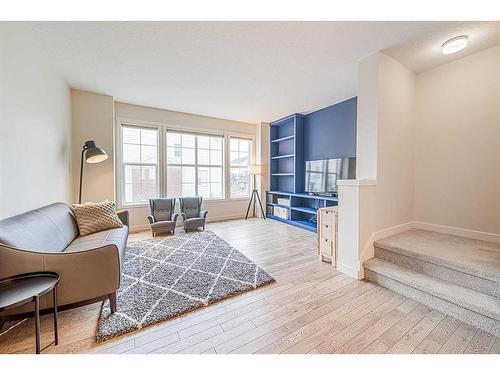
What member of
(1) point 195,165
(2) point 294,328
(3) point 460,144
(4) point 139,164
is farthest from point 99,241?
(3) point 460,144

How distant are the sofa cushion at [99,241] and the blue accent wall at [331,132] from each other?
3840mm

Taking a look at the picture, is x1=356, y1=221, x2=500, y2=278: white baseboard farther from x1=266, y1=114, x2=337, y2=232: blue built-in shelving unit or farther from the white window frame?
the white window frame

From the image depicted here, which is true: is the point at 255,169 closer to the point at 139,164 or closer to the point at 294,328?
the point at 139,164

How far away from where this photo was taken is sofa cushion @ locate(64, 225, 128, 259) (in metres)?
1.96

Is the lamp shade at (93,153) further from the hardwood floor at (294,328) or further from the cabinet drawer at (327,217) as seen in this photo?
the cabinet drawer at (327,217)

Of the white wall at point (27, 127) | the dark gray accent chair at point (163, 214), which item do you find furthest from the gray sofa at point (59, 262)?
the dark gray accent chair at point (163, 214)

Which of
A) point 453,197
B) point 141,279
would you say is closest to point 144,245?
point 141,279

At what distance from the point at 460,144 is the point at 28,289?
427 cm

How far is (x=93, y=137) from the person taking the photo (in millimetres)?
3469

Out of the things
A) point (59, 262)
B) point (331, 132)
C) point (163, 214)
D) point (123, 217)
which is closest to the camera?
point (59, 262)

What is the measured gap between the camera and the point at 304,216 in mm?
4746

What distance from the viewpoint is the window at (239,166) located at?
17.1ft

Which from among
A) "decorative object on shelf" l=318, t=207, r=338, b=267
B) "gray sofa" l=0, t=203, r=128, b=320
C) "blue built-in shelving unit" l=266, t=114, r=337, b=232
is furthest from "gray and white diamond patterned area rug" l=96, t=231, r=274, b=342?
"blue built-in shelving unit" l=266, t=114, r=337, b=232
